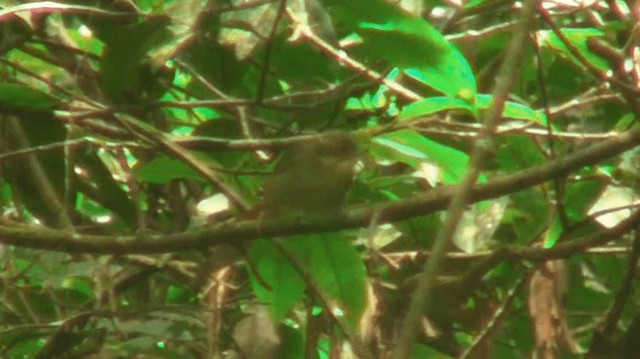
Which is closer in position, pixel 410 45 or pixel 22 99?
pixel 410 45

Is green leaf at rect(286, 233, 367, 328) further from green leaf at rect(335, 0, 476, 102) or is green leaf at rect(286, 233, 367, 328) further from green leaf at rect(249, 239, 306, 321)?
green leaf at rect(335, 0, 476, 102)

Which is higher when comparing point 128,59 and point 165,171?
point 128,59

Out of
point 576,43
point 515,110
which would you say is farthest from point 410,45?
point 576,43

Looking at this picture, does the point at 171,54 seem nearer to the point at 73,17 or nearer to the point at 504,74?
the point at 73,17

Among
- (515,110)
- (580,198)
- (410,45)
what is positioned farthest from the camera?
(580,198)

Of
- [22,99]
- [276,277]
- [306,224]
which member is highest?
[22,99]

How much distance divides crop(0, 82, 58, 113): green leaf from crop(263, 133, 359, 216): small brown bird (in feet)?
0.98

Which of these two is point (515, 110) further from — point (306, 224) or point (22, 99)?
point (22, 99)

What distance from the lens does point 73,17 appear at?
157cm

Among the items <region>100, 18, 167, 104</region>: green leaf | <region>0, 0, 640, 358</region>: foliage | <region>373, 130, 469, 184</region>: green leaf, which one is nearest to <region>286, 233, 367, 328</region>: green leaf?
<region>0, 0, 640, 358</region>: foliage

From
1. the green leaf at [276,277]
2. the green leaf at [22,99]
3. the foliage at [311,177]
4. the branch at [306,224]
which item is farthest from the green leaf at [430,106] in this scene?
the green leaf at [22,99]

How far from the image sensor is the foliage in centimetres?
131

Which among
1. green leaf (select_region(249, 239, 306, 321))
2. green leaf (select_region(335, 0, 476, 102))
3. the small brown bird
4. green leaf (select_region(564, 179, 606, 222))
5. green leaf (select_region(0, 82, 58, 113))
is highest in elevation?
green leaf (select_region(335, 0, 476, 102))

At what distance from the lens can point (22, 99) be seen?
1459mm
